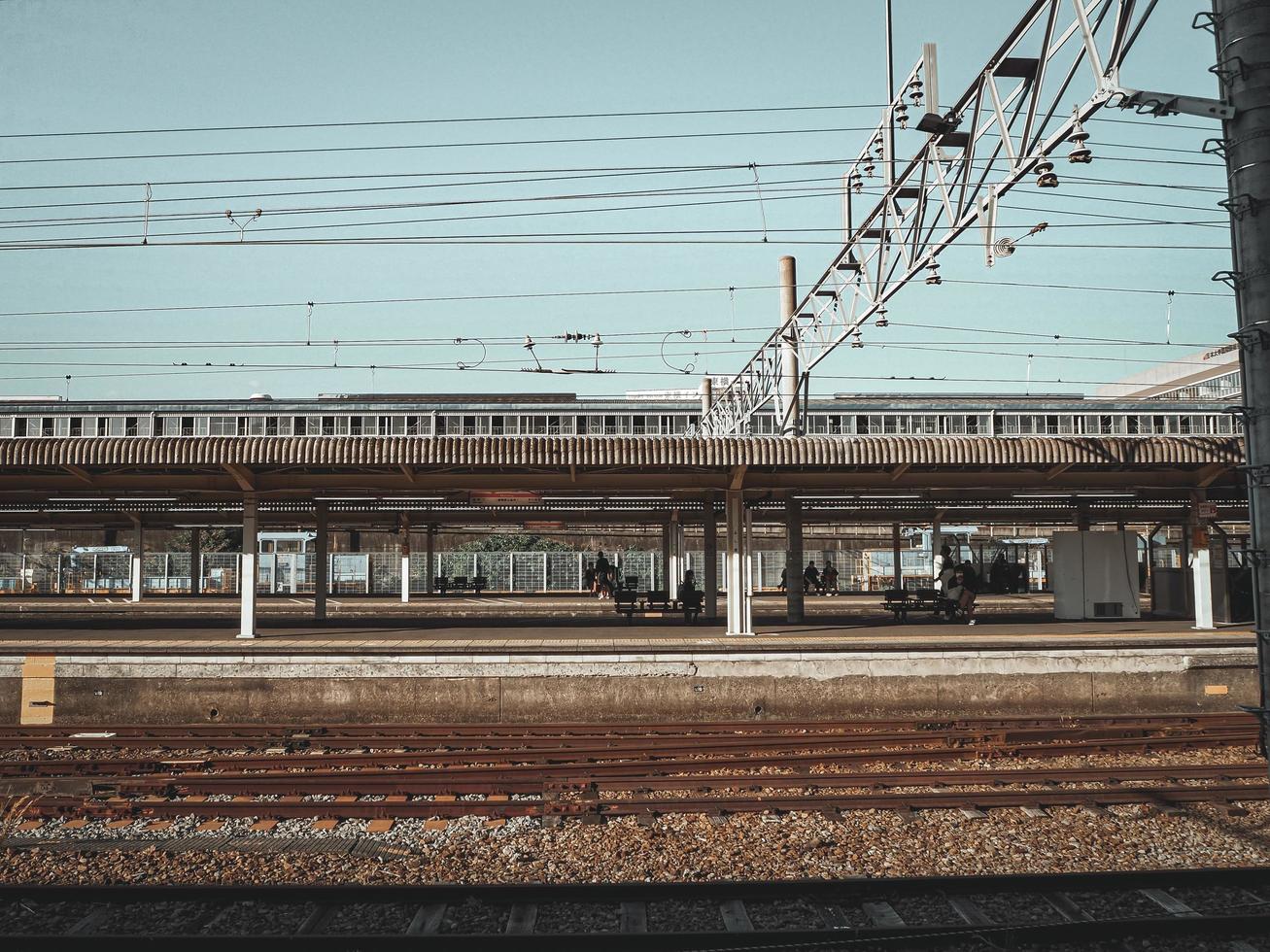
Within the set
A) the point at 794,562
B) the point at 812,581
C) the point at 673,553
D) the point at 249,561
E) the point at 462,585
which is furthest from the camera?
the point at 462,585

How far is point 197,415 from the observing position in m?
37.9

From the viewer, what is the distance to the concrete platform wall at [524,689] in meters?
13.7

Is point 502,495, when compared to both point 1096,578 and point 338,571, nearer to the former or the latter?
point 1096,578

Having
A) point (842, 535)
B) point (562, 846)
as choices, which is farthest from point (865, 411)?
point (562, 846)

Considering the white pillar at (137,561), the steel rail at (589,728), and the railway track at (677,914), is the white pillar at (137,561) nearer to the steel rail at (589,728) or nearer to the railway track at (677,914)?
the steel rail at (589,728)

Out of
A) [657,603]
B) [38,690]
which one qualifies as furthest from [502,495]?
[38,690]

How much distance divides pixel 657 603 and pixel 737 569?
5.98m

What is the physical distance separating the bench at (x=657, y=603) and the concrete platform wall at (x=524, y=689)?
604 cm

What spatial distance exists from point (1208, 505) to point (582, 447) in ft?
34.8

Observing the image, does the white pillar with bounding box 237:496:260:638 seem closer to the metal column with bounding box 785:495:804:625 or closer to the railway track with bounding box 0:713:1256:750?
the railway track with bounding box 0:713:1256:750

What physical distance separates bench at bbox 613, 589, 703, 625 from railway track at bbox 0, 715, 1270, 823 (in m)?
7.32

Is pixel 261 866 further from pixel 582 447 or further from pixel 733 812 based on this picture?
pixel 582 447

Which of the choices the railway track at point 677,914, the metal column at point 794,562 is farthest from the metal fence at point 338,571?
the railway track at point 677,914

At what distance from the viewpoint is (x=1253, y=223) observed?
456 centimetres
